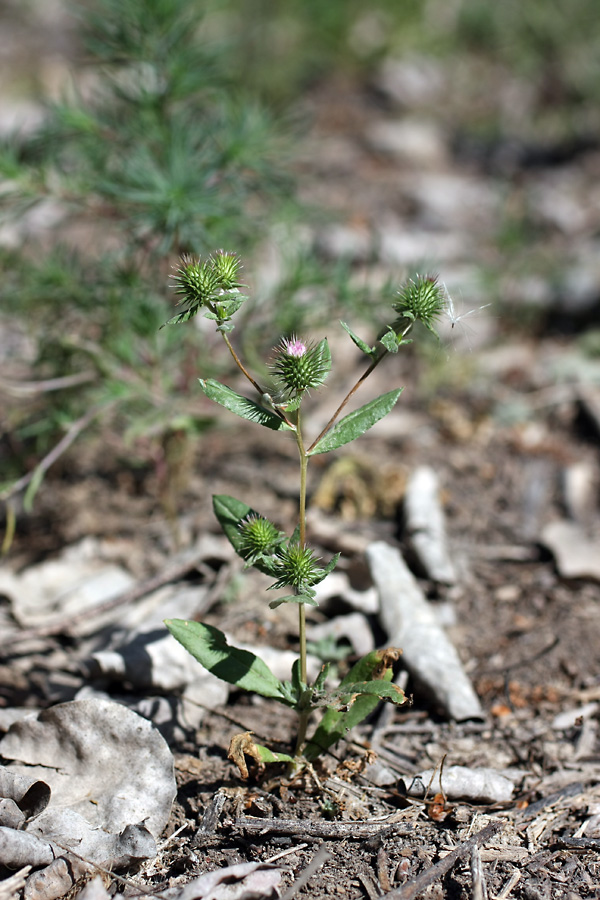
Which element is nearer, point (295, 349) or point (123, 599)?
point (295, 349)

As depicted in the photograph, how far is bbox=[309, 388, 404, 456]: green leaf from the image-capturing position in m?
1.78

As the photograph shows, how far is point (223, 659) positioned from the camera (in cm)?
189

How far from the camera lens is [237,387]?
364cm

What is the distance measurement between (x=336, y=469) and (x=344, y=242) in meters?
2.11

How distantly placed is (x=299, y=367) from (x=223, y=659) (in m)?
0.75

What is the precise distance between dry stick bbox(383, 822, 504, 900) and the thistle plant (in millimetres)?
374

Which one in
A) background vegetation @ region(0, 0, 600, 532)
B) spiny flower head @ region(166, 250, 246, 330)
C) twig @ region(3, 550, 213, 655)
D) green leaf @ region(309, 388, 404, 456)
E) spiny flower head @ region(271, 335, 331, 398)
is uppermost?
background vegetation @ region(0, 0, 600, 532)

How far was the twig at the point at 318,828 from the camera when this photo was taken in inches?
72.7

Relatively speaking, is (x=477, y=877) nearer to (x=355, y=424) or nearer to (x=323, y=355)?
(x=355, y=424)

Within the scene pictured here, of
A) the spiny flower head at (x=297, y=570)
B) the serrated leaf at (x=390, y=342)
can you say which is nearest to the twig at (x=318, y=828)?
the spiny flower head at (x=297, y=570)

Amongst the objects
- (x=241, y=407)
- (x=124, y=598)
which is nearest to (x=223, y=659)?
(x=241, y=407)

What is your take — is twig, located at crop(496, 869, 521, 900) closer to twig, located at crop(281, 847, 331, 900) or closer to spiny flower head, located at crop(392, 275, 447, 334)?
twig, located at crop(281, 847, 331, 900)

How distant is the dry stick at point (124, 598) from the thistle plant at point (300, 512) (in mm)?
809

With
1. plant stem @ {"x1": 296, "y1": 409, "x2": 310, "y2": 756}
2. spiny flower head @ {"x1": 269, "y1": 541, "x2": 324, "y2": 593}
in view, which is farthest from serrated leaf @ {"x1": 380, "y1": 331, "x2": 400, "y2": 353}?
spiny flower head @ {"x1": 269, "y1": 541, "x2": 324, "y2": 593}
